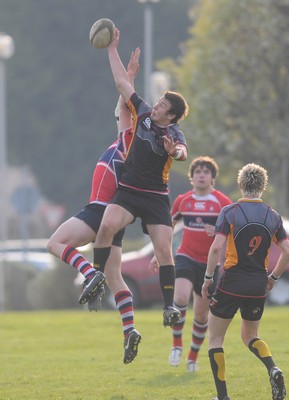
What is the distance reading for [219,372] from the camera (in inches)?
453

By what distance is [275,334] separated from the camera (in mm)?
18969

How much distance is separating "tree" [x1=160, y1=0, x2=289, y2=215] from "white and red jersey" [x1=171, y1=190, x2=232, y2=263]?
77.4ft

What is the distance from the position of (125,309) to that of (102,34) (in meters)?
2.66

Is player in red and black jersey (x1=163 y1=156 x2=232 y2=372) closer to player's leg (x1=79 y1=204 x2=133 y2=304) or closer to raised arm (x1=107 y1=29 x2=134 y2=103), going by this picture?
player's leg (x1=79 y1=204 x2=133 y2=304)

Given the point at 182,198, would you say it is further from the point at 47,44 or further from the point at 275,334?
the point at 47,44

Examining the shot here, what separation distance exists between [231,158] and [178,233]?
16.2m

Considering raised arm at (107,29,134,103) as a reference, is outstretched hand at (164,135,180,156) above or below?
below

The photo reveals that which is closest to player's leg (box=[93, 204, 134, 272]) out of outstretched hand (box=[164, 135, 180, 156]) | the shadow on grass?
outstretched hand (box=[164, 135, 180, 156])

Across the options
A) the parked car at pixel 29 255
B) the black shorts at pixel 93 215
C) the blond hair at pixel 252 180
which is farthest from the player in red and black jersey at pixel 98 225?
the parked car at pixel 29 255

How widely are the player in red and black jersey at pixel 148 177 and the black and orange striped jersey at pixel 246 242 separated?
1.08 m

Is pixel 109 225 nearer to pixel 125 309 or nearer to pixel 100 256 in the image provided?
pixel 100 256

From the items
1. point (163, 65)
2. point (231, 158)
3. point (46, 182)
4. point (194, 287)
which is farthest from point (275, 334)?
point (46, 182)

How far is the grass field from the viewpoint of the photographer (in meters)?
12.9

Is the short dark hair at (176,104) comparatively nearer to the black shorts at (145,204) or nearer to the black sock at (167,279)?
the black shorts at (145,204)
